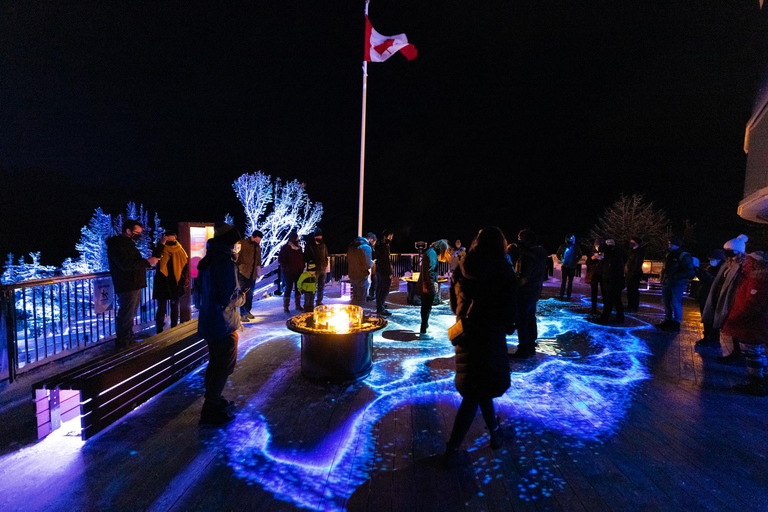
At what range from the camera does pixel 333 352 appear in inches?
185

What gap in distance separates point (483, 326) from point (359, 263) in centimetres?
507

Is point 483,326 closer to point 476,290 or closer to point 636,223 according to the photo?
point 476,290

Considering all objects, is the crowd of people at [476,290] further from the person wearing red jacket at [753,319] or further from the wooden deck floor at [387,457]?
the wooden deck floor at [387,457]

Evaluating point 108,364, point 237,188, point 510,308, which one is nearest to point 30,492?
point 108,364

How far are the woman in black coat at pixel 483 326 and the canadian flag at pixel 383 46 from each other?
978cm

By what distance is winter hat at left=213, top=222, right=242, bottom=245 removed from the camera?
3.63 meters

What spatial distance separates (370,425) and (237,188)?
31748 mm

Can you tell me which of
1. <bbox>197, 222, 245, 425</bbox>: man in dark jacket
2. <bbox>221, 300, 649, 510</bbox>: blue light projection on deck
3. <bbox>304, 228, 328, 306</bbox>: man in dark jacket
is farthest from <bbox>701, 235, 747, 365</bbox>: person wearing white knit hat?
<bbox>304, 228, 328, 306</bbox>: man in dark jacket

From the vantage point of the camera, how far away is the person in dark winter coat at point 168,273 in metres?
6.64

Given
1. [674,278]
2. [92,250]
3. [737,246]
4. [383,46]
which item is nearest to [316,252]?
[383,46]

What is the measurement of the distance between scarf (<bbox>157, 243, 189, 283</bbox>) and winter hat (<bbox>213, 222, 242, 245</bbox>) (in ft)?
11.9

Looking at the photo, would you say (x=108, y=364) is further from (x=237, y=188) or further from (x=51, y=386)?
(x=237, y=188)

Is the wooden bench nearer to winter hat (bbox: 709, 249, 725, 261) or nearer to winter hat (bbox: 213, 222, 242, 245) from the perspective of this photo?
winter hat (bbox: 213, 222, 242, 245)

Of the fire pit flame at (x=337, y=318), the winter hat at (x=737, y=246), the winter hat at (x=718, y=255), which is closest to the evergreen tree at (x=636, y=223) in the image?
the winter hat at (x=718, y=255)
